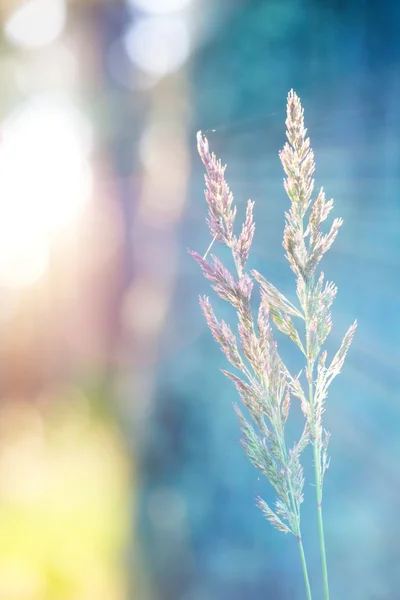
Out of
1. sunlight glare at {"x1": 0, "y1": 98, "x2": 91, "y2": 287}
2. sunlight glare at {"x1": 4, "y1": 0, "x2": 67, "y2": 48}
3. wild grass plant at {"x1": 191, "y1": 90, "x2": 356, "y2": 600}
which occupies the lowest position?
wild grass plant at {"x1": 191, "y1": 90, "x2": 356, "y2": 600}

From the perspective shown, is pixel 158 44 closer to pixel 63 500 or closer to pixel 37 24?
pixel 37 24

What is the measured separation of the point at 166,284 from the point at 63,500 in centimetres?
78

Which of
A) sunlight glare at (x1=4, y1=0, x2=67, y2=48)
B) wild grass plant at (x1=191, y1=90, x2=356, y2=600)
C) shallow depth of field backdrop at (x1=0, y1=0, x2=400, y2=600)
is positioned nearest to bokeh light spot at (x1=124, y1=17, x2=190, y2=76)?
shallow depth of field backdrop at (x1=0, y1=0, x2=400, y2=600)

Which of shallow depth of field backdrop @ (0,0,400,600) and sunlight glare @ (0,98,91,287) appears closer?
shallow depth of field backdrop @ (0,0,400,600)

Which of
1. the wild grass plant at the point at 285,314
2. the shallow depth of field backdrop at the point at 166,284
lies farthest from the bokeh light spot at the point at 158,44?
the wild grass plant at the point at 285,314

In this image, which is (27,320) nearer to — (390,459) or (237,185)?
(237,185)

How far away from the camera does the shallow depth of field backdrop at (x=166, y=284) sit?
1674 mm

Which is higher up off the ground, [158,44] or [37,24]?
[37,24]

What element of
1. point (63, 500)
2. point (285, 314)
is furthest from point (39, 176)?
point (285, 314)

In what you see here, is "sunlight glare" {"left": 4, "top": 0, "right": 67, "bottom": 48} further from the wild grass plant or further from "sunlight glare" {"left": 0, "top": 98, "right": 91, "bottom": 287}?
the wild grass plant

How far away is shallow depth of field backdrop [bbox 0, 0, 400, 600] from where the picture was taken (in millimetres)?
1674

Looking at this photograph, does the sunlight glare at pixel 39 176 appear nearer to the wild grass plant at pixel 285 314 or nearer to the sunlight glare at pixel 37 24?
the sunlight glare at pixel 37 24

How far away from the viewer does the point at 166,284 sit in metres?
1.81

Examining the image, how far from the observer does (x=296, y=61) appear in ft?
5.53
